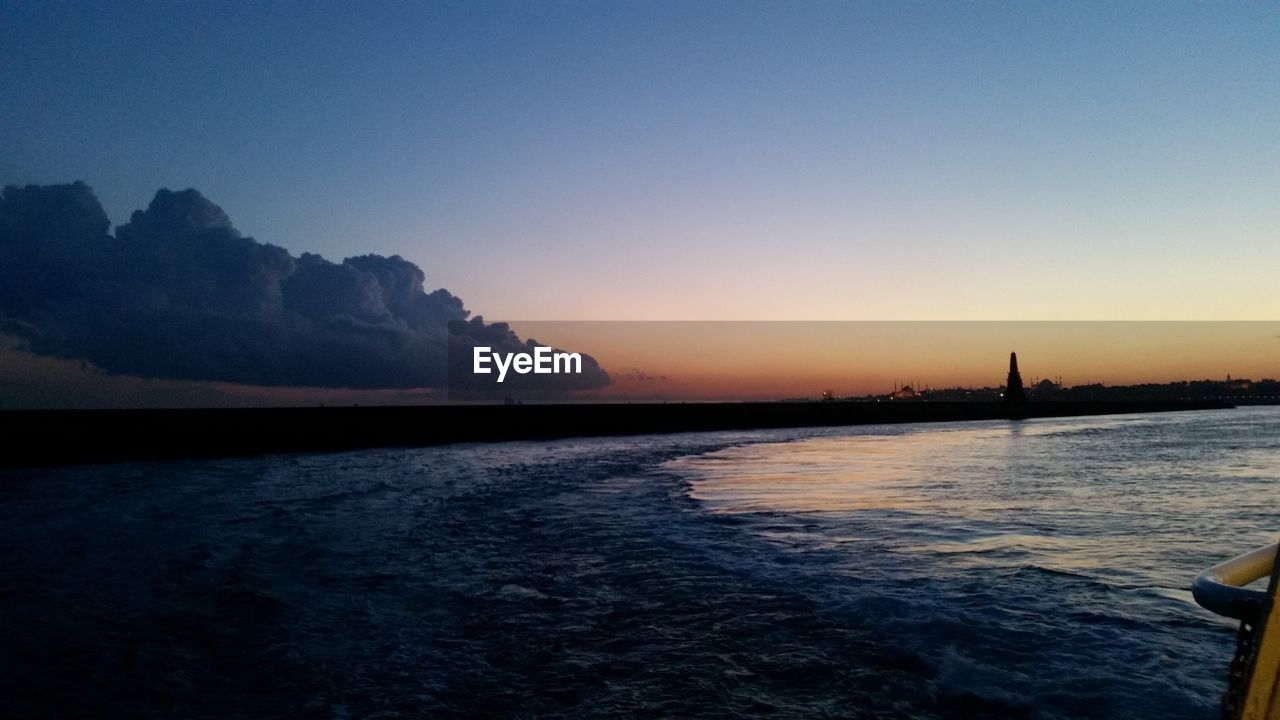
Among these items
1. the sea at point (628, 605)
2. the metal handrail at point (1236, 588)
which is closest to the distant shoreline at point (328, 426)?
the sea at point (628, 605)

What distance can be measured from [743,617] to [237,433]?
41.7 m

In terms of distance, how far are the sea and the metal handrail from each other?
11.4 ft

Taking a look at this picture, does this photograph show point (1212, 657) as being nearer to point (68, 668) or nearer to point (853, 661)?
point (853, 661)

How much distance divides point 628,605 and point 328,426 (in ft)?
144

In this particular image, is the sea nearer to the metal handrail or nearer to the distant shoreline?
the metal handrail

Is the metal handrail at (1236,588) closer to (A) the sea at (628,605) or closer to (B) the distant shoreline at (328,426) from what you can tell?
(A) the sea at (628,605)

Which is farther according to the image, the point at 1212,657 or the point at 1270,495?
the point at 1270,495

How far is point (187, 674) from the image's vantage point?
5844mm

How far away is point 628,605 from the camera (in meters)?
7.66

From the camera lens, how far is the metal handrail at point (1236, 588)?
1688mm

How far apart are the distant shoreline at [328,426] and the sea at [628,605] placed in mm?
20212

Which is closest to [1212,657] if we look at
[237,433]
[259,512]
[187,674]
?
[187,674]

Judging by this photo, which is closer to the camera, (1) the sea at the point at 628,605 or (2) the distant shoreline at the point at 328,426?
(1) the sea at the point at 628,605

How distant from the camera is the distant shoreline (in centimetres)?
3344
